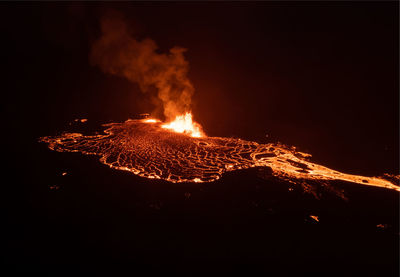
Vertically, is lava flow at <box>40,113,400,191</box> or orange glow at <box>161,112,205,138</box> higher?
orange glow at <box>161,112,205,138</box>

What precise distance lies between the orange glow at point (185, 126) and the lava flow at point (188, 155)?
36 mm

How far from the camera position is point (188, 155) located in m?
5.86

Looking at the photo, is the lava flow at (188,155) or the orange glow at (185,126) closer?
the lava flow at (188,155)

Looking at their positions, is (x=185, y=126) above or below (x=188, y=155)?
above

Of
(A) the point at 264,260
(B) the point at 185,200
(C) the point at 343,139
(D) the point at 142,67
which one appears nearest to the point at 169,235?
(B) the point at 185,200

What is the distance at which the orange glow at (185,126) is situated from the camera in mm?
7843

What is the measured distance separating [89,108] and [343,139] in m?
12.5

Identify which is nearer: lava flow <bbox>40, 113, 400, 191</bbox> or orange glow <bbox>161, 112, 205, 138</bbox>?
lava flow <bbox>40, 113, 400, 191</bbox>

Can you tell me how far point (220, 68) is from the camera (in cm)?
1452

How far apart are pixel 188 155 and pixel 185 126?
289cm

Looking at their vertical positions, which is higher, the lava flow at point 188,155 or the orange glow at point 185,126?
the orange glow at point 185,126

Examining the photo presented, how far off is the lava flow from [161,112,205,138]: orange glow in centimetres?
4

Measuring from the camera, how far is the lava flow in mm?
4867

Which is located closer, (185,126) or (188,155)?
(188,155)
